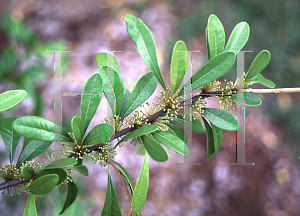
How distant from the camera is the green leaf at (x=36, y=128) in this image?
0.31m

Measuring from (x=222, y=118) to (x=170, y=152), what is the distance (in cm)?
39

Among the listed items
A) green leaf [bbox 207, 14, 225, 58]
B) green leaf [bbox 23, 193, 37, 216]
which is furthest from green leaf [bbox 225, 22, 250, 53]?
green leaf [bbox 23, 193, 37, 216]

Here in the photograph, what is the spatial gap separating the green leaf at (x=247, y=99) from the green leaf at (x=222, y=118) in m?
0.04

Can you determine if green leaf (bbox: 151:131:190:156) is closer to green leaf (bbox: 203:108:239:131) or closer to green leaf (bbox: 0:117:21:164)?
green leaf (bbox: 203:108:239:131)

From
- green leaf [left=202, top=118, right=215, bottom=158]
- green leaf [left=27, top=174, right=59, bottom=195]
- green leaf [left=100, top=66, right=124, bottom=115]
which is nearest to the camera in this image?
green leaf [left=27, top=174, right=59, bottom=195]

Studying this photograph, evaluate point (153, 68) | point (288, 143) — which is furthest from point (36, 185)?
point (288, 143)

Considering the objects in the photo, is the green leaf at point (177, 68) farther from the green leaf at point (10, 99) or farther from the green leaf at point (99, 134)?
the green leaf at point (10, 99)

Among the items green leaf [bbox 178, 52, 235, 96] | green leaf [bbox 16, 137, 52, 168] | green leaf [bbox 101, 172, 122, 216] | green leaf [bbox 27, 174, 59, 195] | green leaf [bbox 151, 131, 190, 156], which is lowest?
green leaf [bbox 101, 172, 122, 216]

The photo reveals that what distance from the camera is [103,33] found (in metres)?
0.87

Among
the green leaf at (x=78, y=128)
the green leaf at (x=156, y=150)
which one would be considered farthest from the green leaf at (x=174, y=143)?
the green leaf at (x=78, y=128)

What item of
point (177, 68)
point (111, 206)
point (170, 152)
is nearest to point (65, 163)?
point (111, 206)

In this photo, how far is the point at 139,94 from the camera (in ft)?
1.34

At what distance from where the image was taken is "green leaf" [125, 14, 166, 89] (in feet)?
1.36

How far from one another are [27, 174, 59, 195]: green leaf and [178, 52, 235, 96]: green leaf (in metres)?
0.26
